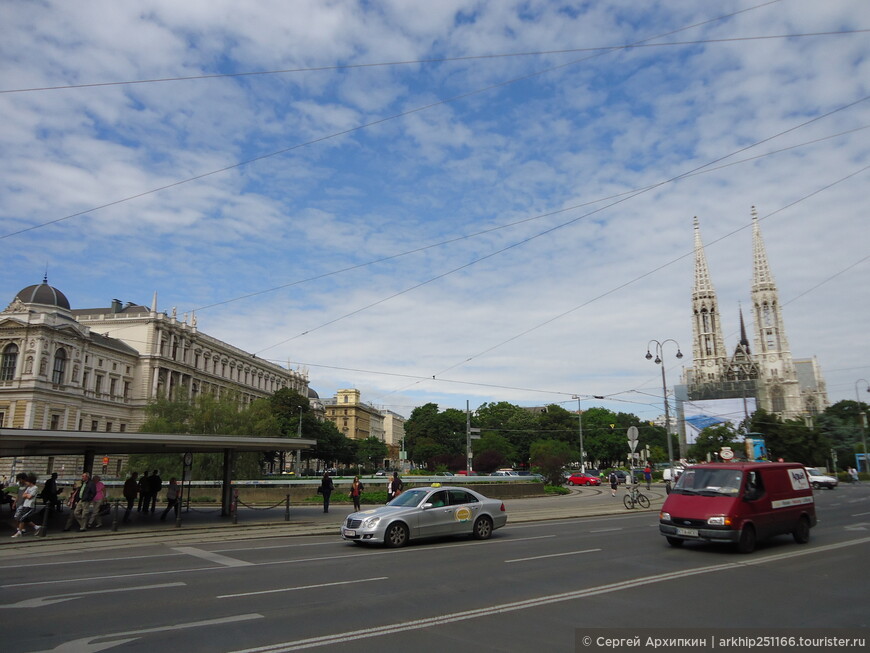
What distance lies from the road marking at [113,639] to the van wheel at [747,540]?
10035 millimetres

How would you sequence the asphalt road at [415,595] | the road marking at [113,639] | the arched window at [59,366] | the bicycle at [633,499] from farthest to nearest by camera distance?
the arched window at [59,366], the bicycle at [633,499], the asphalt road at [415,595], the road marking at [113,639]

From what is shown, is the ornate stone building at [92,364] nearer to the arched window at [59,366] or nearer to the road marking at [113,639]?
the arched window at [59,366]

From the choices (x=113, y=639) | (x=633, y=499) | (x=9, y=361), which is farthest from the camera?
(x=9, y=361)

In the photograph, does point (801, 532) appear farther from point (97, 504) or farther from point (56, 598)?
point (97, 504)

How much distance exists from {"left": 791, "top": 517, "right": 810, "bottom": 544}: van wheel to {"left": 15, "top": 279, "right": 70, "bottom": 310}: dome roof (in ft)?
269

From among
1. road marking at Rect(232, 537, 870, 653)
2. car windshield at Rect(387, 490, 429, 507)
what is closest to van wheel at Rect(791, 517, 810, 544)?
road marking at Rect(232, 537, 870, 653)

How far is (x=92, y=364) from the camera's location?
258ft

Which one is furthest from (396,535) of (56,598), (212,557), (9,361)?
(9,361)

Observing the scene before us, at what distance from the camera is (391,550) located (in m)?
14.6

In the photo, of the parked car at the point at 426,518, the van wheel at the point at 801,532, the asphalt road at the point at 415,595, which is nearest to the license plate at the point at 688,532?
the asphalt road at the point at 415,595

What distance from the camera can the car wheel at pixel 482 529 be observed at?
16.7 meters

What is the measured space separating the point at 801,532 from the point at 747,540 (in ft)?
9.08

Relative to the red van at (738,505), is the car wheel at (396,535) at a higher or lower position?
lower

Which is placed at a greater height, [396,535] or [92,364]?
[92,364]
